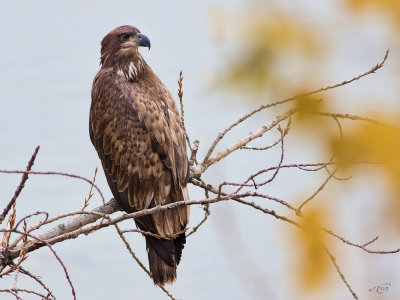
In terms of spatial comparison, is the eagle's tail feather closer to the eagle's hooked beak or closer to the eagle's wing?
the eagle's wing

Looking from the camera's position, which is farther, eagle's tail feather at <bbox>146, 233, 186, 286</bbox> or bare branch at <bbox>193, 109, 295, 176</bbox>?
eagle's tail feather at <bbox>146, 233, 186, 286</bbox>

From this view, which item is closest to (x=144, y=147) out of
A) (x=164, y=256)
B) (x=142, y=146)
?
(x=142, y=146)

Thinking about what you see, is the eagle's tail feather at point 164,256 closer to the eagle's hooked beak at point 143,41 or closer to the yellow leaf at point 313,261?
the eagle's hooked beak at point 143,41

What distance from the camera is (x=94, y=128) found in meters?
5.27

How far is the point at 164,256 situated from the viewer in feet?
16.2

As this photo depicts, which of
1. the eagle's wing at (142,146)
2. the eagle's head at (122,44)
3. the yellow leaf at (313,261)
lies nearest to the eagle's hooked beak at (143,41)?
the eagle's head at (122,44)

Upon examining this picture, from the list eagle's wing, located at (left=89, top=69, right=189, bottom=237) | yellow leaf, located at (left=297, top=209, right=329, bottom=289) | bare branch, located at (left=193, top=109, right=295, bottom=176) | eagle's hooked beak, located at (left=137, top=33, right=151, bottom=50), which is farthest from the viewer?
eagle's hooked beak, located at (left=137, top=33, right=151, bottom=50)

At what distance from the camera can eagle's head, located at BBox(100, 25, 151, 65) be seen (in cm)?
531

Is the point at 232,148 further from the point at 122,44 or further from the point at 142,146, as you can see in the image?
the point at 122,44

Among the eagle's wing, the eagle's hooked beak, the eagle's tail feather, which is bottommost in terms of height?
the eagle's tail feather

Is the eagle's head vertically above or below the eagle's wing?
above

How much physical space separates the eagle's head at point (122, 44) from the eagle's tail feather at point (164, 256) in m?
1.16

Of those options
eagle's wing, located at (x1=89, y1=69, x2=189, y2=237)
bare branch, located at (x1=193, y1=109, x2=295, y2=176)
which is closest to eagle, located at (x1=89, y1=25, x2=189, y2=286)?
eagle's wing, located at (x1=89, y1=69, x2=189, y2=237)

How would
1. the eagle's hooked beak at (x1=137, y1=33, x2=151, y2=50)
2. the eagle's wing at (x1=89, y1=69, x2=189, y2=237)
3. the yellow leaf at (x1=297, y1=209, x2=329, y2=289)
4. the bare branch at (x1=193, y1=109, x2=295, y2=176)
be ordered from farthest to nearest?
the eagle's hooked beak at (x1=137, y1=33, x2=151, y2=50)
the eagle's wing at (x1=89, y1=69, x2=189, y2=237)
the bare branch at (x1=193, y1=109, x2=295, y2=176)
the yellow leaf at (x1=297, y1=209, x2=329, y2=289)
